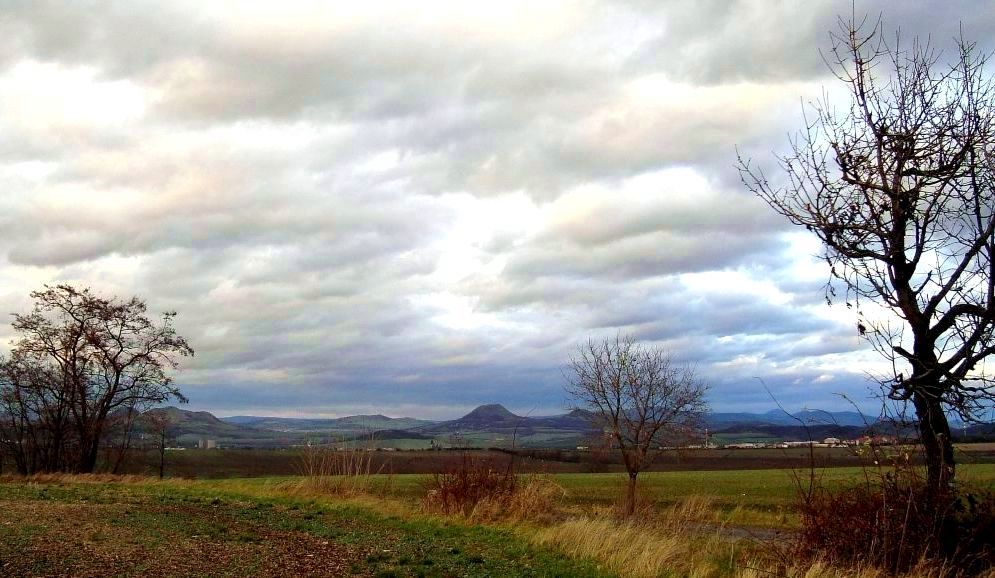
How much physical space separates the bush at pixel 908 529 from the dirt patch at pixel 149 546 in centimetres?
624

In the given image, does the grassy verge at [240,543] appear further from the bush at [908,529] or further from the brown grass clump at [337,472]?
the brown grass clump at [337,472]

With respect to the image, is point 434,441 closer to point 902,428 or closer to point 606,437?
point 606,437

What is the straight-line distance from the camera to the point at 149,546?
1008 cm

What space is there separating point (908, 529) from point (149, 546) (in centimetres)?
967

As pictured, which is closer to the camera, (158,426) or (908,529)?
(908,529)

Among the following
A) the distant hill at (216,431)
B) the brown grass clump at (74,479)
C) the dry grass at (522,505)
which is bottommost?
the distant hill at (216,431)

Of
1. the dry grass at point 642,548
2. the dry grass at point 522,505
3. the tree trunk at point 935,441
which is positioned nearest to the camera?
the tree trunk at point 935,441

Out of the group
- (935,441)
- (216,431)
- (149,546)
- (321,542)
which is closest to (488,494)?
(321,542)

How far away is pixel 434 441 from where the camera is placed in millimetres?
22359

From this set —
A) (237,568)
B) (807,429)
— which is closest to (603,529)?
(807,429)

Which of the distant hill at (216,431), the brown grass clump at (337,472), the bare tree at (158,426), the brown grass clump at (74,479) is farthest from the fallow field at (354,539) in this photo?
the distant hill at (216,431)

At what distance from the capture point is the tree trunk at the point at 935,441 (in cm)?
944

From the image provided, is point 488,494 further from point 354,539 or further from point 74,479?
point 74,479

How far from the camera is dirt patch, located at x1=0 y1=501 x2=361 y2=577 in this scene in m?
8.50
